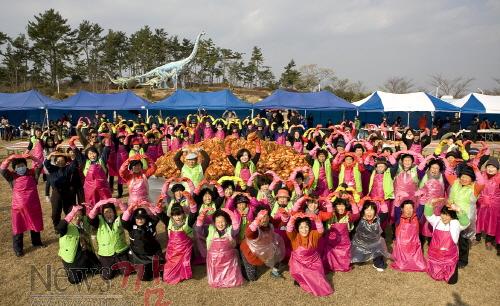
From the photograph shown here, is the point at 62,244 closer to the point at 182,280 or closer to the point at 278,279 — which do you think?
the point at 182,280

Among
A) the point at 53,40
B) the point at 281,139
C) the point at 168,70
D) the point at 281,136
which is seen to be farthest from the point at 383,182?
the point at 53,40

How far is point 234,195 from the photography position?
15.0 ft

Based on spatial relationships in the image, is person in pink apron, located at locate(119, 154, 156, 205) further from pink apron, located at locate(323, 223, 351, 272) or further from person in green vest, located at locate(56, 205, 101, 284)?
pink apron, located at locate(323, 223, 351, 272)

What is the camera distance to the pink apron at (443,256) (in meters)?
4.40

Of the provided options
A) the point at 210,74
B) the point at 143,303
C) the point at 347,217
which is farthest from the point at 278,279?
the point at 210,74

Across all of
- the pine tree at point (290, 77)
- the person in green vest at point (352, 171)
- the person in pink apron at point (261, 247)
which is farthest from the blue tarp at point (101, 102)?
the pine tree at point (290, 77)

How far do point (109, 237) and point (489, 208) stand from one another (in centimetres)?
553

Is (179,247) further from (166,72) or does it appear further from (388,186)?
(166,72)

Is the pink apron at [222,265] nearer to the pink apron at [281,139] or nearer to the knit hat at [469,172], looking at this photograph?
the knit hat at [469,172]

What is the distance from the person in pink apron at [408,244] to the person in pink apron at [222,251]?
2.21m

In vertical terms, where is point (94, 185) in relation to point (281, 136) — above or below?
below

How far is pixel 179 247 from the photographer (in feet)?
14.4

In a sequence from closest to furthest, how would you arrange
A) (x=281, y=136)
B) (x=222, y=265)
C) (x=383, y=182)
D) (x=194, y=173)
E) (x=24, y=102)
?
(x=222, y=265) → (x=383, y=182) → (x=194, y=173) → (x=281, y=136) → (x=24, y=102)

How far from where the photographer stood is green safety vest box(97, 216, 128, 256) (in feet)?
14.5
